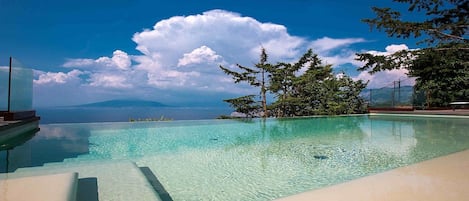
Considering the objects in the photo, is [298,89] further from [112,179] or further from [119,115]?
[112,179]

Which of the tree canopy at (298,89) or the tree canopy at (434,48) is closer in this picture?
the tree canopy at (434,48)

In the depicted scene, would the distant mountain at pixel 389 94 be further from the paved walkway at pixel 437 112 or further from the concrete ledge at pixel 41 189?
the concrete ledge at pixel 41 189

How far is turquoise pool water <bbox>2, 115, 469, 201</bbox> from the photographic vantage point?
3643 mm

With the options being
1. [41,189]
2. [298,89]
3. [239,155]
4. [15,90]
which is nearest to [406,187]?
[41,189]

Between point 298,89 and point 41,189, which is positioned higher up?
point 298,89

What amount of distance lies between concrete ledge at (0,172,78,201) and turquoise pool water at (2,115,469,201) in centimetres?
108

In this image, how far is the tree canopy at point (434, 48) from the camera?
11.9 meters

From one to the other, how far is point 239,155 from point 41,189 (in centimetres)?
348

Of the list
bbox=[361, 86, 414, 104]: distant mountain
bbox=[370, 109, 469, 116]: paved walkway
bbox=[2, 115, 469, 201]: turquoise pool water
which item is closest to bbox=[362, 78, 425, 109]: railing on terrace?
bbox=[361, 86, 414, 104]: distant mountain

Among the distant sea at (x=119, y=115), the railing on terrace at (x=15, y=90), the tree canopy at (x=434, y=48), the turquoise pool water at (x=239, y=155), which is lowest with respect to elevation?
the turquoise pool water at (x=239, y=155)

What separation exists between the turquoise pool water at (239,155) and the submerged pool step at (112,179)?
1.23ft

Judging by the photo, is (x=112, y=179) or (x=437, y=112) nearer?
(x=112, y=179)

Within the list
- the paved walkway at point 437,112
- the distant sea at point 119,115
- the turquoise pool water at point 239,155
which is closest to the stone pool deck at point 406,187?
the turquoise pool water at point 239,155

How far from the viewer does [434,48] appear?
1302 cm
